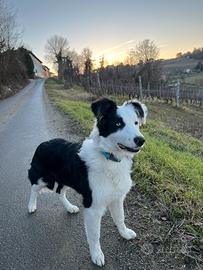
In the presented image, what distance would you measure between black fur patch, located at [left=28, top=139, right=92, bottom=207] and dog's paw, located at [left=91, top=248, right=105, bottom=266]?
0.54 metres

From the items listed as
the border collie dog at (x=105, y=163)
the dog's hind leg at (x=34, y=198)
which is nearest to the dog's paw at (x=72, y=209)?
the dog's hind leg at (x=34, y=198)

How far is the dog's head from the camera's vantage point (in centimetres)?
318

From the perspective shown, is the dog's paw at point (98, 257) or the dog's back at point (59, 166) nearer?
the dog's paw at point (98, 257)

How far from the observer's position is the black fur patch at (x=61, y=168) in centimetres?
354

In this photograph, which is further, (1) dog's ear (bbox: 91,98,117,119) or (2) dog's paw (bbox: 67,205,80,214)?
(2) dog's paw (bbox: 67,205,80,214)

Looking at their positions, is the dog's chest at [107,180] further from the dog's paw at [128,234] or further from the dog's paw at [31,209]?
the dog's paw at [31,209]

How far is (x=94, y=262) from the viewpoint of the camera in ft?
11.2

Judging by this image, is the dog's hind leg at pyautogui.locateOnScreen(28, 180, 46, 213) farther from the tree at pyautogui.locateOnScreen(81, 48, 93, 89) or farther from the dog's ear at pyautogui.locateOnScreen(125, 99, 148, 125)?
the tree at pyautogui.locateOnScreen(81, 48, 93, 89)

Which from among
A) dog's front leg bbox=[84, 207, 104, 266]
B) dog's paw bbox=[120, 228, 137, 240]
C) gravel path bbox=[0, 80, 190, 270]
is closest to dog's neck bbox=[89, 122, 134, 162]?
dog's front leg bbox=[84, 207, 104, 266]

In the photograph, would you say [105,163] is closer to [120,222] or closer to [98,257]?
[120,222]

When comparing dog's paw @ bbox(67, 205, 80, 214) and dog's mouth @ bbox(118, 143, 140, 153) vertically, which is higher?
dog's mouth @ bbox(118, 143, 140, 153)

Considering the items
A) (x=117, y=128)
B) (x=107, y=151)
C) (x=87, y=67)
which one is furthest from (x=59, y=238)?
(x=87, y=67)

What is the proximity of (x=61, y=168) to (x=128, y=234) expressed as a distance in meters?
1.19

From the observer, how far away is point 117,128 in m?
3.26
